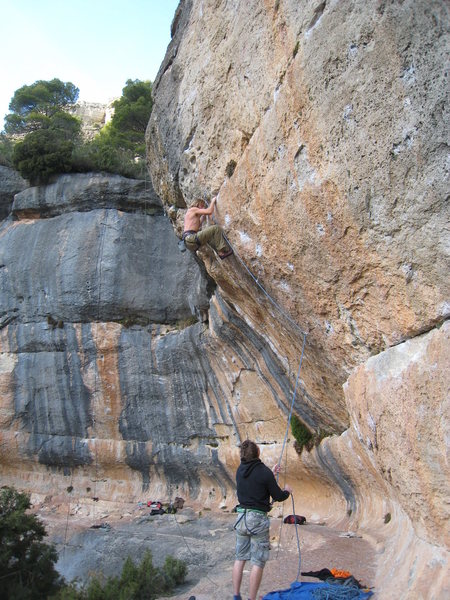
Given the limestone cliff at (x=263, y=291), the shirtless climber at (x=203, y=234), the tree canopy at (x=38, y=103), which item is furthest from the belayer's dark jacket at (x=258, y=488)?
the tree canopy at (x=38, y=103)

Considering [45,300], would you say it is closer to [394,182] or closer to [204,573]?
[204,573]

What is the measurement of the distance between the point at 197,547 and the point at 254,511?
16.9 ft

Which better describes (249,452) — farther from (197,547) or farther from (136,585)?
(197,547)

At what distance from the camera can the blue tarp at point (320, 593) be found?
4.60m

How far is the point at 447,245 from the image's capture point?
417cm

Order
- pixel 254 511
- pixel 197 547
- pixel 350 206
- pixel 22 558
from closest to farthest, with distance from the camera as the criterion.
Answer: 1. pixel 254 511
2. pixel 350 206
3. pixel 22 558
4. pixel 197 547

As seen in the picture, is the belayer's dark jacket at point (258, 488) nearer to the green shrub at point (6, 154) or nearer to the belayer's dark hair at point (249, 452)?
the belayer's dark hair at point (249, 452)

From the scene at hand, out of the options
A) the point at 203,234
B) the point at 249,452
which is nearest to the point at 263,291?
the point at 203,234

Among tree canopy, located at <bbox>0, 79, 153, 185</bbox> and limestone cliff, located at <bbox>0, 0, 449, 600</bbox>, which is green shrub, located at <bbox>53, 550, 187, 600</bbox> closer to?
limestone cliff, located at <bbox>0, 0, 449, 600</bbox>

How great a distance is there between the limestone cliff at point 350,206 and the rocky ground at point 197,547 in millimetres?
603

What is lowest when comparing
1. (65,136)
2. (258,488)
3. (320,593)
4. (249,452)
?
(320,593)

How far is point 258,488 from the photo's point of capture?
4.62 meters

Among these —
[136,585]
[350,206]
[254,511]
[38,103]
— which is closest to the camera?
[254,511]

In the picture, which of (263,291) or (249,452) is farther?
(263,291)
